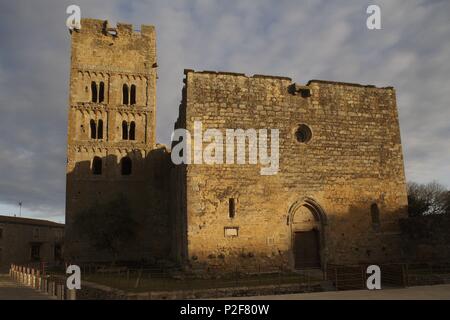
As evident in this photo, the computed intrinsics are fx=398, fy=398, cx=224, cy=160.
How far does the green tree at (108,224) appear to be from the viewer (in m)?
28.2

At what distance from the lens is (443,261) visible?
56.9 ft

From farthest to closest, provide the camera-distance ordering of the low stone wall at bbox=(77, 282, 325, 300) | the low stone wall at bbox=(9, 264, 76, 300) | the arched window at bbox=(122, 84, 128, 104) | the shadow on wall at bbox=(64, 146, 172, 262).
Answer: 1. the arched window at bbox=(122, 84, 128, 104)
2. the shadow on wall at bbox=(64, 146, 172, 262)
3. the low stone wall at bbox=(9, 264, 76, 300)
4. the low stone wall at bbox=(77, 282, 325, 300)

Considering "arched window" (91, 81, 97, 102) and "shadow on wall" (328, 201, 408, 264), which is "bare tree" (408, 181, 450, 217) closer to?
"shadow on wall" (328, 201, 408, 264)

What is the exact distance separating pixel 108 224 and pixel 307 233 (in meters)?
15.9

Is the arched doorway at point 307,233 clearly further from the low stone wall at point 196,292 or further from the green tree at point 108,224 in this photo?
the green tree at point 108,224

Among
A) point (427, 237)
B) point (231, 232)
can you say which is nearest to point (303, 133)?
point (231, 232)

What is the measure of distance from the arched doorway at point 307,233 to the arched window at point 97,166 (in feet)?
64.6

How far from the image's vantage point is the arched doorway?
58.4 feet

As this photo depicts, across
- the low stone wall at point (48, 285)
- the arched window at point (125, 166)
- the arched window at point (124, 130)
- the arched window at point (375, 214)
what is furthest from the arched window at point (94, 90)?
the arched window at point (375, 214)

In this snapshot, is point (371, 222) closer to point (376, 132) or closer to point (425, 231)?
point (425, 231)

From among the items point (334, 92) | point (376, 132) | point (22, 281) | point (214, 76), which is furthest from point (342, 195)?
point (22, 281)

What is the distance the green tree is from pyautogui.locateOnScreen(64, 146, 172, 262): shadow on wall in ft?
2.81

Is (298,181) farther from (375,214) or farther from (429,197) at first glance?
(429,197)

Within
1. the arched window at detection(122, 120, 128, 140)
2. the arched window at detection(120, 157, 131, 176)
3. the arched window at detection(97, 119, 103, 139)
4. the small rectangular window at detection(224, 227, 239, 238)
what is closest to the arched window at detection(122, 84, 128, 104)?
the arched window at detection(122, 120, 128, 140)
